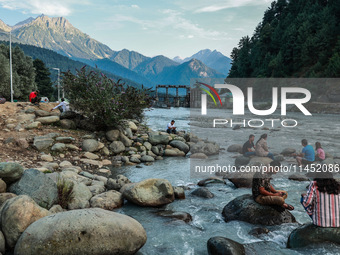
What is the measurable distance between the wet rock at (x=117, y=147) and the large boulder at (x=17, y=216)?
9.07 m

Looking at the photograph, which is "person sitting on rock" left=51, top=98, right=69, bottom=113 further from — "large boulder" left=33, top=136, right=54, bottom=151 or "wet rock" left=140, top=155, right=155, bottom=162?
"wet rock" left=140, top=155, right=155, bottom=162

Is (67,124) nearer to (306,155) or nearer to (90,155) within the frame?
(90,155)

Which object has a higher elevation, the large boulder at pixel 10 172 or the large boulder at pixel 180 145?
the large boulder at pixel 10 172

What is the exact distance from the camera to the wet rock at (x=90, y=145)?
14527 millimetres

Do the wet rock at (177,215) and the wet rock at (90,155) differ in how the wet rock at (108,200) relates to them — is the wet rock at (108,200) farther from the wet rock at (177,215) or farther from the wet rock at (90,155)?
the wet rock at (90,155)

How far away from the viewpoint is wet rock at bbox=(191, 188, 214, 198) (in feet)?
32.9

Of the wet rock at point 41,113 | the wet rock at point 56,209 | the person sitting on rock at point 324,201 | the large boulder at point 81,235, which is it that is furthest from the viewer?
the wet rock at point 41,113

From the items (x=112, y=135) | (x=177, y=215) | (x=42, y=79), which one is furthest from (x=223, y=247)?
(x=42, y=79)

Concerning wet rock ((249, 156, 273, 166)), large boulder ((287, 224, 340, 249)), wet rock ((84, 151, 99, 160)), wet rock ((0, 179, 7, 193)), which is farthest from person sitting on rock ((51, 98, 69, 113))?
large boulder ((287, 224, 340, 249))

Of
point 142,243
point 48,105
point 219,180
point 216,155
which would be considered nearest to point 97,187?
point 142,243

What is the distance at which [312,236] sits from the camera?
6109 mm

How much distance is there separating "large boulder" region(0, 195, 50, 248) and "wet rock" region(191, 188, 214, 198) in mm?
5331

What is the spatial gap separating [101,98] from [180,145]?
5.61 m

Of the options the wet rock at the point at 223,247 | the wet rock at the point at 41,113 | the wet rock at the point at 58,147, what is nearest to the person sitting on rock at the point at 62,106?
the wet rock at the point at 41,113
